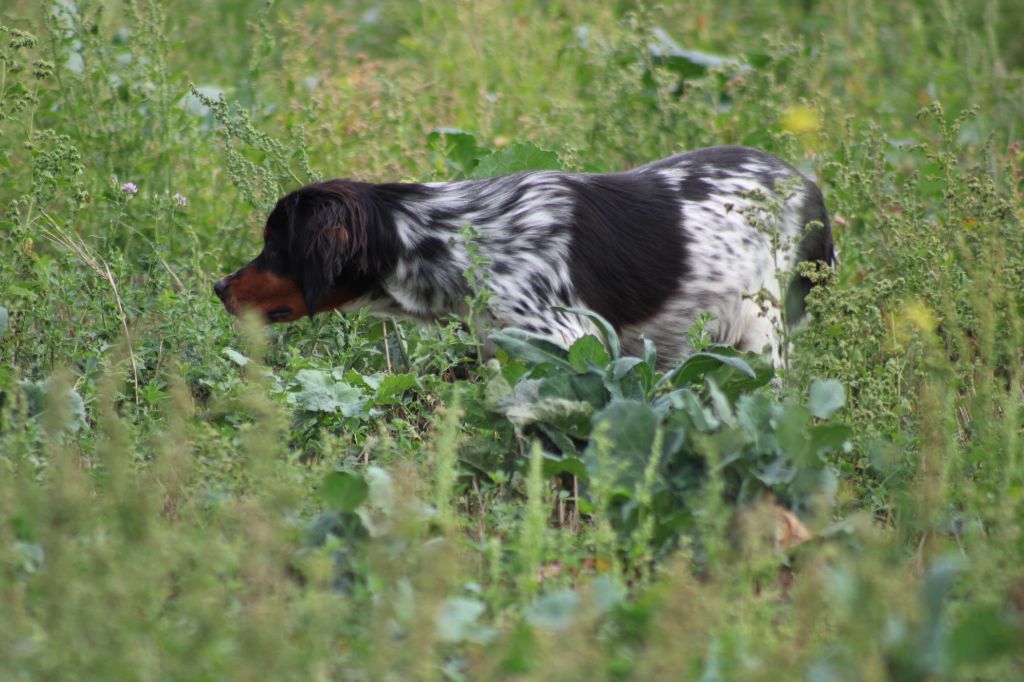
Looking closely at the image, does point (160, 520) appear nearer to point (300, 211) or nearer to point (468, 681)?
point (468, 681)

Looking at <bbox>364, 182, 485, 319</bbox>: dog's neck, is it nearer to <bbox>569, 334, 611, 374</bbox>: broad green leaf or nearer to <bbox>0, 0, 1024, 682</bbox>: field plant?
<bbox>0, 0, 1024, 682</bbox>: field plant

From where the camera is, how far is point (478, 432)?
4.14 m

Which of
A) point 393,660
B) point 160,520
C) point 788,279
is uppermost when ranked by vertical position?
point 788,279

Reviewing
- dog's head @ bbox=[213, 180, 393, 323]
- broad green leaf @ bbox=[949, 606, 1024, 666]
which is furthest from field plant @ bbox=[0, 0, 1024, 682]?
dog's head @ bbox=[213, 180, 393, 323]

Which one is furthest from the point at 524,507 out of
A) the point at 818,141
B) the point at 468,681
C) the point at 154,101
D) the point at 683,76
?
the point at 683,76

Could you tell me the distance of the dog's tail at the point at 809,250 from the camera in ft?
17.4

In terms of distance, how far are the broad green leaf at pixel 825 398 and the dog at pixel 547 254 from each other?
1260 millimetres

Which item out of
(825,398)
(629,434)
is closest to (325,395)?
(629,434)

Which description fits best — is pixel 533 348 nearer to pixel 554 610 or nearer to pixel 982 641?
pixel 554 610

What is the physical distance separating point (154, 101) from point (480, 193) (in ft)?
5.45

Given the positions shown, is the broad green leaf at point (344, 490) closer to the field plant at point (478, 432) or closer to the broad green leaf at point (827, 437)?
the field plant at point (478, 432)

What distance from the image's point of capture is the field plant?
8.41 ft

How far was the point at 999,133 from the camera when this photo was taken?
7.25 m

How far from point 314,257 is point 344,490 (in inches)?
73.0
